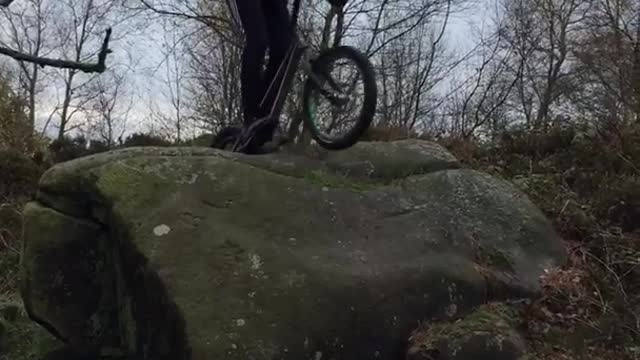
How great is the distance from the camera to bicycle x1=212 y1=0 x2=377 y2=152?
5.12m

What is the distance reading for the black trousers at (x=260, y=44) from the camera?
5703 mm

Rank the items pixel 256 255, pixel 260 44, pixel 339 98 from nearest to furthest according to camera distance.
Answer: pixel 256 255, pixel 339 98, pixel 260 44

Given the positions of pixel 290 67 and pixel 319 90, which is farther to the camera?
pixel 290 67

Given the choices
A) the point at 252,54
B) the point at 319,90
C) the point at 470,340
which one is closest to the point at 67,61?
the point at 252,54

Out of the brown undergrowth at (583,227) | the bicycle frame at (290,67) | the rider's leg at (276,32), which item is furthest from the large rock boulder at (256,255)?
the rider's leg at (276,32)

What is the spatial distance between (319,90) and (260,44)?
65 cm

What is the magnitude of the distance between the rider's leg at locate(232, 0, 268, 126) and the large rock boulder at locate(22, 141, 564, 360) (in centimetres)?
64

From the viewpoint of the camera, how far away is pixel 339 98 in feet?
17.8

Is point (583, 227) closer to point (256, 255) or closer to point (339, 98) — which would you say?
point (339, 98)

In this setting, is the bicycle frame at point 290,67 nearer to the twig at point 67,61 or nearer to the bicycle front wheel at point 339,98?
the bicycle front wheel at point 339,98

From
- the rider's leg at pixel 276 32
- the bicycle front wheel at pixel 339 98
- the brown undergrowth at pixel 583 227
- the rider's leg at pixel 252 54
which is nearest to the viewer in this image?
the brown undergrowth at pixel 583 227

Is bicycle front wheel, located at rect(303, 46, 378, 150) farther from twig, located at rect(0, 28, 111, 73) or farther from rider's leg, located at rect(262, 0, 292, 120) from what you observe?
twig, located at rect(0, 28, 111, 73)

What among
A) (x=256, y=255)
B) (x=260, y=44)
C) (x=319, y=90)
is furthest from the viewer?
(x=260, y=44)

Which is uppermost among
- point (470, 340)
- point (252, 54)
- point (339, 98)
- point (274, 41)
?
point (274, 41)
